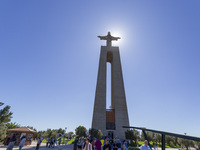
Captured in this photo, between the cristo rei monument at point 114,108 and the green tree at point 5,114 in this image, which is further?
the cristo rei monument at point 114,108

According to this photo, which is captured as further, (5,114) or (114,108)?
(114,108)

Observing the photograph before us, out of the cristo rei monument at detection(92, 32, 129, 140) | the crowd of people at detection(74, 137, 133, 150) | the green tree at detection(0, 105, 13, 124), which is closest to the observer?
the crowd of people at detection(74, 137, 133, 150)

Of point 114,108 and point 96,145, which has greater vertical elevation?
point 114,108

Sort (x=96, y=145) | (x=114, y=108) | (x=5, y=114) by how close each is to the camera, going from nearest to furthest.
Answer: (x=96, y=145)
(x=5, y=114)
(x=114, y=108)

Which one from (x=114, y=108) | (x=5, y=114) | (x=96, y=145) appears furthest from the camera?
(x=114, y=108)

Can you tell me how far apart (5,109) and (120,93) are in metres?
28.9

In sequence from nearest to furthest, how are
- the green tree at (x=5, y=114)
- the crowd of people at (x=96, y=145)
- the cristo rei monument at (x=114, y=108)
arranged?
the crowd of people at (x=96, y=145), the green tree at (x=5, y=114), the cristo rei monument at (x=114, y=108)

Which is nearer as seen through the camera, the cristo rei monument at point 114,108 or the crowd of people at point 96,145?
the crowd of people at point 96,145

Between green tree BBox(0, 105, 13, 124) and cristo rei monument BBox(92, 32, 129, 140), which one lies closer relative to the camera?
green tree BBox(0, 105, 13, 124)

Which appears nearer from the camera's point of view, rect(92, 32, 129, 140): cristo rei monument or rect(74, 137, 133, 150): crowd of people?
rect(74, 137, 133, 150): crowd of people

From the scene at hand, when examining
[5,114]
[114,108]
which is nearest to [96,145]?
[5,114]

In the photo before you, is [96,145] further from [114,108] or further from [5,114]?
[114,108]

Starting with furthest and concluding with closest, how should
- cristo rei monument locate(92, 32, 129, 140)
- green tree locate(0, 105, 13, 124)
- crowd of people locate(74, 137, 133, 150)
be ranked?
1. cristo rei monument locate(92, 32, 129, 140)
2. green tree locate(0, 105, 13, 124)
3. crowd of people locate(74, 137, 133, 150)

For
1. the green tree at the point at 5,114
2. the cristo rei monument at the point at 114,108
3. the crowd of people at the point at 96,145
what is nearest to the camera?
the crowd of people at the point at 96,145
